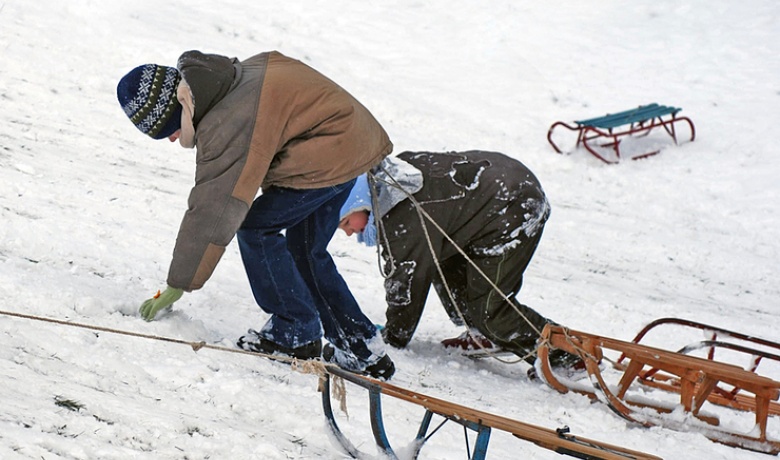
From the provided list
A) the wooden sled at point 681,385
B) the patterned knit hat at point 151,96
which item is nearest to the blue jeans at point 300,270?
the patterned knit hat at point 151,96

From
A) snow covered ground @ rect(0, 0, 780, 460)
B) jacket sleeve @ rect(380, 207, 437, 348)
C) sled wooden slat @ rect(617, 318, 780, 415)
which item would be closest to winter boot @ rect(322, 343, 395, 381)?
snow covered ground @ rect(0, 0, 780, 460)

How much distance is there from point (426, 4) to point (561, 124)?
161 inches

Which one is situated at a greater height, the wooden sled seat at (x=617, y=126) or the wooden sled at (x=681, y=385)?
the wooden sled seat at (x=617, y=126)

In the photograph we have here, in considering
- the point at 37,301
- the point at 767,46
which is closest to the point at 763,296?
the point at 37,301

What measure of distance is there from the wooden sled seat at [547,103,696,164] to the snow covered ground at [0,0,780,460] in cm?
22

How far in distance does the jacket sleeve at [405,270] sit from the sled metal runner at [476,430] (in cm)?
144

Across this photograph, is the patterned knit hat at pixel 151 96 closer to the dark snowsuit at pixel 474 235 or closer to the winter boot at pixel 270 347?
the winter boot at pixel 270 347

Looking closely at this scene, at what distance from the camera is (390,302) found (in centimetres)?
478

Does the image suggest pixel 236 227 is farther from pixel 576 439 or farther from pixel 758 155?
pixel 758 155

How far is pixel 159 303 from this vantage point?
3.86 meters

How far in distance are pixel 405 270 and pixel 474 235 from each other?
1.33 ft

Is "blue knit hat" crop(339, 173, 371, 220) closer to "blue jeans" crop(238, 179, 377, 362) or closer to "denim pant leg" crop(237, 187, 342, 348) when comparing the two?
"blue jeans" crop(238, 179, 377, 362)

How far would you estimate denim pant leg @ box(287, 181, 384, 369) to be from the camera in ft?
13.3

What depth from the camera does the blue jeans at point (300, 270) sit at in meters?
3.82
